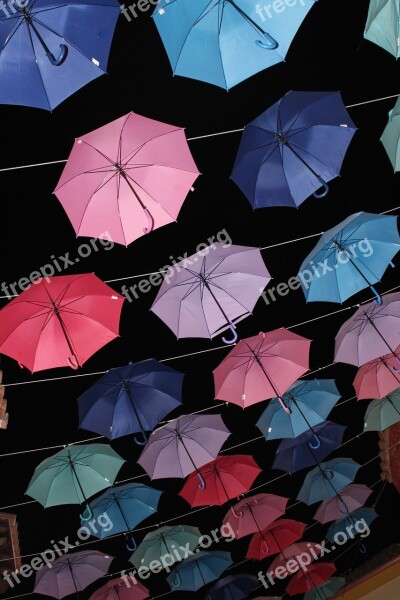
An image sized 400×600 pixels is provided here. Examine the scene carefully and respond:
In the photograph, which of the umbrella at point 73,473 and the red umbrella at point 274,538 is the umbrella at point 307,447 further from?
the umbrella at point 73,473

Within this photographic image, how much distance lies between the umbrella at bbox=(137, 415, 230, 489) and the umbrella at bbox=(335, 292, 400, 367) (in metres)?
1.47

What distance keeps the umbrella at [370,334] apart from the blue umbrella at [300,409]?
31.5 inches

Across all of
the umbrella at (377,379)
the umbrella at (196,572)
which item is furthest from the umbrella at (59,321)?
the umbrella at (196,572)

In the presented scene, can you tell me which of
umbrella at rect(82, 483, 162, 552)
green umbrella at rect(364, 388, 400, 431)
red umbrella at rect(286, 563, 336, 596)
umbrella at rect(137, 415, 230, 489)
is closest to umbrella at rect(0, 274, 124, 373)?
umbrella at rect(137, 415, 230, 489)

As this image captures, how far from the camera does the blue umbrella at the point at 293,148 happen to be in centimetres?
490

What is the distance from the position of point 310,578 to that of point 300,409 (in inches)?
169

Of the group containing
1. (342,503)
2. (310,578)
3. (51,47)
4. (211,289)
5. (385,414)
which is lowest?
(310,578)

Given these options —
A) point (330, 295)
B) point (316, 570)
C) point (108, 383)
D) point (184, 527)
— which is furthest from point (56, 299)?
point (316, 570)

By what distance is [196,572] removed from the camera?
925 centimetres

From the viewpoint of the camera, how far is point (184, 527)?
8.45 meters

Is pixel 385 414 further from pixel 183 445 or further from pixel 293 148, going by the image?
pixel 293 148

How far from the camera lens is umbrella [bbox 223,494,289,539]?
8594 mm

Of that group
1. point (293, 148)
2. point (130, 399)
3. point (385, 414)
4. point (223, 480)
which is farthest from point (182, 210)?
point (385, 414)

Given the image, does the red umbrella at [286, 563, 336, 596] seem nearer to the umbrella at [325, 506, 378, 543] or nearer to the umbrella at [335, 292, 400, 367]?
the umbrella at [325, 506, 378, 543]
